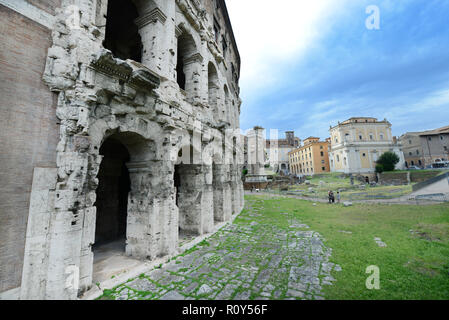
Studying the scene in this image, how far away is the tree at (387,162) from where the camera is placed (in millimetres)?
35219

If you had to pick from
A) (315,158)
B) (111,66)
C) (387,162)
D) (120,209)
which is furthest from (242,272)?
(315,158)

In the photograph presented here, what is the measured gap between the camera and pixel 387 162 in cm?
3547

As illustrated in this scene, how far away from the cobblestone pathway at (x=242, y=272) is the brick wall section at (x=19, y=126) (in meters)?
1.81

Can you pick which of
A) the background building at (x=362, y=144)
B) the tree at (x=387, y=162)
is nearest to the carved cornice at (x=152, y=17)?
the background building at (x=362, y=144)

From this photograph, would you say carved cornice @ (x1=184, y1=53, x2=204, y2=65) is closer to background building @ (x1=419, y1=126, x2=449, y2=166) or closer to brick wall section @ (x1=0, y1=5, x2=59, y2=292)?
brick wall section @ (x1=0, y1=5, x2=59, y2=292)

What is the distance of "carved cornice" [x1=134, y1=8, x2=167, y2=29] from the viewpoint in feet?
19.3

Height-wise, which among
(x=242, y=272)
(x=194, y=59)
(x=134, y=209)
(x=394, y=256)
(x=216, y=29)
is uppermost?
(x=216, y=29)

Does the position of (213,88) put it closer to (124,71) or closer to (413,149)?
(124,71)

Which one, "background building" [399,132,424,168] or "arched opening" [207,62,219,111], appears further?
"background building" [399,132,424,168]

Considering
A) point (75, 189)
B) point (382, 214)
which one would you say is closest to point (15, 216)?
point (75, 189)

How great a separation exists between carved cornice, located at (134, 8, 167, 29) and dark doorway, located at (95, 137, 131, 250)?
418cm

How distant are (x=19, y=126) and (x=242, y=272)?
207 inches

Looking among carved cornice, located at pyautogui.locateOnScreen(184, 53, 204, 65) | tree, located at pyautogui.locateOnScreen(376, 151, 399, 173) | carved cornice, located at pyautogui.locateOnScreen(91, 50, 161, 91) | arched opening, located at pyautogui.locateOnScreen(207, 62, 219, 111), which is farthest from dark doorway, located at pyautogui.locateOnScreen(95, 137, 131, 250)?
tree, located at pyautogui.locateOnScreen(376, 151, 399, 173)

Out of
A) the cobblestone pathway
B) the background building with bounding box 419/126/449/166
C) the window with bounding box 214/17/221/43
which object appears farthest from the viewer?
the background building with bounding box 419/126/449/166
